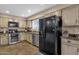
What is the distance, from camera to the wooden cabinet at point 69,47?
4.48 ft

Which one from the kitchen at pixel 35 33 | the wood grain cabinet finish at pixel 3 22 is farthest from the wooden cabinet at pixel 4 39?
the wood grain cabinet finish at pixel 3 22

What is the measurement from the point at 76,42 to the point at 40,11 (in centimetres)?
78

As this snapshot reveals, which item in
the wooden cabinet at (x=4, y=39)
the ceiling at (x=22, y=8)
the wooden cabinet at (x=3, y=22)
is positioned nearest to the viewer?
the ceiling at (x=22, y=8)

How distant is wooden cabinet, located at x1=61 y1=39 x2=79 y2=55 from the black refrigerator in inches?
3.0

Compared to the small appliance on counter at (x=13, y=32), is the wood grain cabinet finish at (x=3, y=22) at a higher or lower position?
higher

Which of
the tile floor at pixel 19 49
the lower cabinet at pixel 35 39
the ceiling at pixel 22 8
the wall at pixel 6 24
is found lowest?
the tile floor at pixel 19 49

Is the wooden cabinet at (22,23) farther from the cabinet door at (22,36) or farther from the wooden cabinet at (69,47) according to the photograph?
the wooden cabinet at (69,47)

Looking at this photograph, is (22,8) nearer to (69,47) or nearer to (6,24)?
(6,24)

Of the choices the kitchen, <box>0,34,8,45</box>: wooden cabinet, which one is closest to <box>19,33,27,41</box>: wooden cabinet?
the kitchen

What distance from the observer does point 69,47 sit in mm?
1537

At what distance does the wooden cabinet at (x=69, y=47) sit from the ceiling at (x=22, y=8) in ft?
2.24

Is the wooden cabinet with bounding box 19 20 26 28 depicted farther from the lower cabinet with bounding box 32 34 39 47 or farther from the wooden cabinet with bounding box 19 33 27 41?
the lower cabinet with bounding box 32 34 39 47

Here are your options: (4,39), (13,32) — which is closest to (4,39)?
(4,39)
